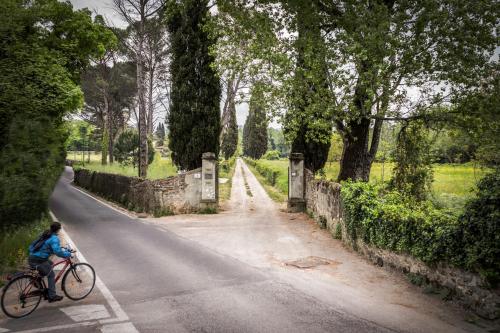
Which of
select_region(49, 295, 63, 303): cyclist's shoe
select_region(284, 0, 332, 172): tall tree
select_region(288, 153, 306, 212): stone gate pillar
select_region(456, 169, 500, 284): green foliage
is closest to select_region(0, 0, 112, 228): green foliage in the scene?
select_region(49, 295, 63, 303): cyclist's shoe

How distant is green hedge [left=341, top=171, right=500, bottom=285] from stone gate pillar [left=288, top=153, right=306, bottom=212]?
798 cm

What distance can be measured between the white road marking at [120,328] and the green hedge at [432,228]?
6116 millimetres

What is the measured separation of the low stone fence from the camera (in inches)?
256

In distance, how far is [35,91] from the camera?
1390cm

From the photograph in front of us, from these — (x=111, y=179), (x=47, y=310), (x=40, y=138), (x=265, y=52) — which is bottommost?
(x=47, y=310)

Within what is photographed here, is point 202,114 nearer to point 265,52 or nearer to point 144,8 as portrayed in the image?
point 265,52

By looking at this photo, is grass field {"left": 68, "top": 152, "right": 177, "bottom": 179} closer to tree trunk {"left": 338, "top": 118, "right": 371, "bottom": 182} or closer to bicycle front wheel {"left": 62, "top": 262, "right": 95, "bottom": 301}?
tree trunk {"left": 338, "top": 118, "right": 371, "bottom": 182}

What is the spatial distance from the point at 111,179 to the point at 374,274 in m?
20.4

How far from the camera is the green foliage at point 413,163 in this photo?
14734 millimetres

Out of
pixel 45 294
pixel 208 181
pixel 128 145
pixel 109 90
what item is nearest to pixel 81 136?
pixel 128 145

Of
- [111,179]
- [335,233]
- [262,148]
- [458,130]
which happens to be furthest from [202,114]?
[262,148]

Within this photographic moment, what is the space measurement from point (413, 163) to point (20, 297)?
14145 mm

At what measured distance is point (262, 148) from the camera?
261 ft

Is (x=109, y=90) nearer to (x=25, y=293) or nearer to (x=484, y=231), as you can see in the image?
(x=25, y=293)
